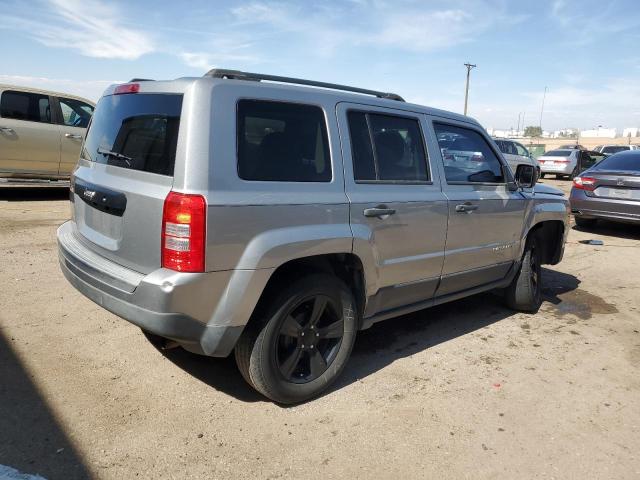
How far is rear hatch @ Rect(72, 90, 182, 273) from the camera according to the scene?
265 centimetres

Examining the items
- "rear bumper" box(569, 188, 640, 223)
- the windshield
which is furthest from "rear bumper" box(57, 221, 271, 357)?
the windshield

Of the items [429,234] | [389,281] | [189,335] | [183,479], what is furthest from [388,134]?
[183,479]

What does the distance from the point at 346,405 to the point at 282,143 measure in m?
1.65

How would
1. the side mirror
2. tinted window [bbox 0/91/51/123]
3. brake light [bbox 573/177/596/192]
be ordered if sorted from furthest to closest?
brake light [bbox 573/177/596/192], tinted window [bbox 0/91/51/123], the side mirror

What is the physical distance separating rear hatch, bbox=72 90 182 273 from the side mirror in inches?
127

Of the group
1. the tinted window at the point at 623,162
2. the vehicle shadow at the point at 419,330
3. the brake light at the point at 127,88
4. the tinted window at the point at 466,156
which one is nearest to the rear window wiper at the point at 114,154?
the brake light at the point at 127,88

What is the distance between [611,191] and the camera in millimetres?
9016

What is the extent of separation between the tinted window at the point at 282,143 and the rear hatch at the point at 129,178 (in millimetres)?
360

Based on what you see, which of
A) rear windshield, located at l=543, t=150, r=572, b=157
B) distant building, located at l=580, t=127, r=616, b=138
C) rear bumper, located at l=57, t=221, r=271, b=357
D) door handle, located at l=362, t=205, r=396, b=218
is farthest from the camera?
distant building, located at l=580, t=127, r=616, b=138

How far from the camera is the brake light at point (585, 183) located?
9297mm

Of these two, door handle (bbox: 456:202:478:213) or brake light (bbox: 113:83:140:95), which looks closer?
brake light (bbox: 113:83:140:95)

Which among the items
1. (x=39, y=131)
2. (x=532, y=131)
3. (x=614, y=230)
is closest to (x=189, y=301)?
(x=39, y=131)

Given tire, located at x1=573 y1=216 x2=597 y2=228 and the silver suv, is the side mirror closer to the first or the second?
the silver suv

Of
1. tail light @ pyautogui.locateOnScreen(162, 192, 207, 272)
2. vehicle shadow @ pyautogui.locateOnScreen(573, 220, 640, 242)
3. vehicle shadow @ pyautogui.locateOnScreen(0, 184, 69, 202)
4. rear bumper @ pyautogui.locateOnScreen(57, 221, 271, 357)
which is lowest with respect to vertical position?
vehicle shadow @ pyautogui.locateOnScreen(573, 220, 640, 242)
